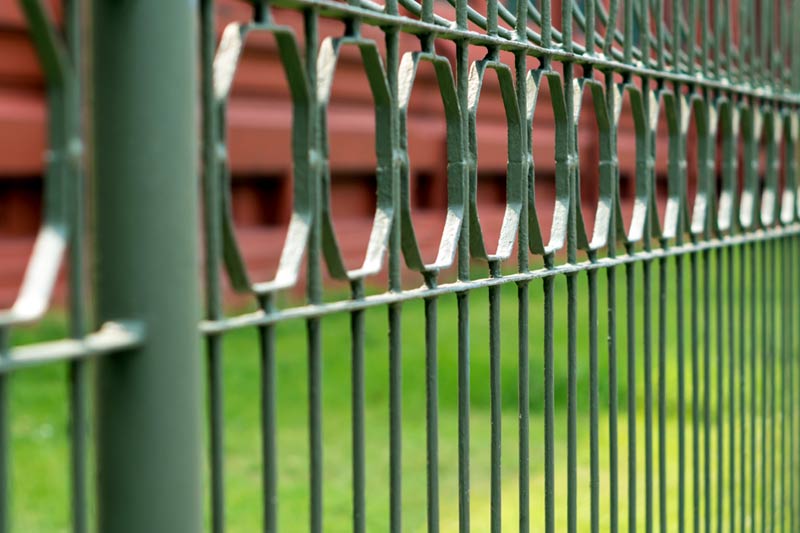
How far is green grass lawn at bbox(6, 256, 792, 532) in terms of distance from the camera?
434 centimetres

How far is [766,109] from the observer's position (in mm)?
2732

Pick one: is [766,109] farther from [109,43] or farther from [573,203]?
[109,43]

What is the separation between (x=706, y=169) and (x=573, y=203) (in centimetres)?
64

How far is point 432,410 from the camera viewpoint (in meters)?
1.37

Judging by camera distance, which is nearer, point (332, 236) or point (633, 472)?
point (332, 236)

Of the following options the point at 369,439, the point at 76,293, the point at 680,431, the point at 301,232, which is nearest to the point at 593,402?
the point at 680,431

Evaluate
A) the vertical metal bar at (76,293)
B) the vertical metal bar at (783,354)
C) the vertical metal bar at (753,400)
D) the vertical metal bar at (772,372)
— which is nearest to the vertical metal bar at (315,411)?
the vertical metal bar at (76,293)

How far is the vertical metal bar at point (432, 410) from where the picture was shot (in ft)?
4.44

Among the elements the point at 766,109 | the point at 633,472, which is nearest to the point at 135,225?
the point at 633,472

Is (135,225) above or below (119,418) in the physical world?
above

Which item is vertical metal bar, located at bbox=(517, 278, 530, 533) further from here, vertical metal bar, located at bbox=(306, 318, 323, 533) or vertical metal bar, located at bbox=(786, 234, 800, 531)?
vertical metal bar, located at bbox=(786, 234, 800, 531)

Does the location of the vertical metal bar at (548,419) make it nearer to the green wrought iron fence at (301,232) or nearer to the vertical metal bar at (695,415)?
the green wrought iron fence at (301,232)

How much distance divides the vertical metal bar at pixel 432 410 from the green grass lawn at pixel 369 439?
1.49m

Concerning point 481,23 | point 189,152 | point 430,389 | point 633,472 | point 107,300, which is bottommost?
point 633,472
